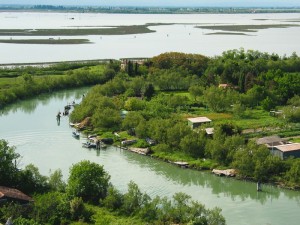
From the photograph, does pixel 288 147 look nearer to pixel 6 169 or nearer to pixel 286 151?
pixel 286 151

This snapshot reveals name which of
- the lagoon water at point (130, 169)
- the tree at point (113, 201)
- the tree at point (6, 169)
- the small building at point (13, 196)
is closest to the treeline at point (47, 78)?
the lagoon water at point (130, 169)

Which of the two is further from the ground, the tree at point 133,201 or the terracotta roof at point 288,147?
the terracotta roof at point 288,147

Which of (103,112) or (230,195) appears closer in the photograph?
(230,195)

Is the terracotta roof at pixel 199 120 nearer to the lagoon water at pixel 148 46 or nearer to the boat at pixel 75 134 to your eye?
the boat at pixel 75 134

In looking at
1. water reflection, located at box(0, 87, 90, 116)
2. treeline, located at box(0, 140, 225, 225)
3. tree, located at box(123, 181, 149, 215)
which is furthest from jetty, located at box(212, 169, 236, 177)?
water reflection, located at box(0, 87, 90, 116)

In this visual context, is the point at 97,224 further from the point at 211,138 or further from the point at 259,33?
the point at 259,33

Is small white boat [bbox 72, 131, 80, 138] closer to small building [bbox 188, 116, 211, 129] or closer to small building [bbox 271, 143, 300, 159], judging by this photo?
small building [bbox 188, 116, 211, 129]

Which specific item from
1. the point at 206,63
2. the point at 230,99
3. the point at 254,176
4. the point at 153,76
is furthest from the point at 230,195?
the point at 206,63
